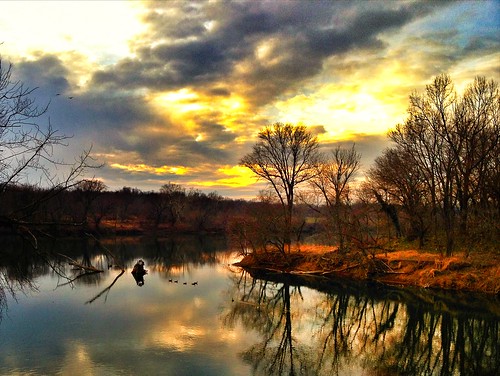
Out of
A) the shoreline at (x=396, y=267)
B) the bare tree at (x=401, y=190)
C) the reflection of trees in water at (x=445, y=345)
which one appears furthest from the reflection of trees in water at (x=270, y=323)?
the bare tree at (x=401, y=190)

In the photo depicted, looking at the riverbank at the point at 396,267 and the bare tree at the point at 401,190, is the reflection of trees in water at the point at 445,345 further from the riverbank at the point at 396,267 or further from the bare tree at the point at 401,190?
the bare tree at the point at 401,190

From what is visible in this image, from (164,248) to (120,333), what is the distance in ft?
133

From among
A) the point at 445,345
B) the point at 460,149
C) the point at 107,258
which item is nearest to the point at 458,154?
the point at 460,149

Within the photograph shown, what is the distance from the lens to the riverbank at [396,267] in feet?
88.6

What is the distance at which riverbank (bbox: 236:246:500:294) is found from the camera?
27016 millimetres

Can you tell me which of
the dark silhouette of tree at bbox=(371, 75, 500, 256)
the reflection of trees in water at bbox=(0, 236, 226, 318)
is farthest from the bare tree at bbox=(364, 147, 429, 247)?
the reflection of trees in water at bbox=(0, 236, 226, 318)

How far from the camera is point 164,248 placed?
2281 inches

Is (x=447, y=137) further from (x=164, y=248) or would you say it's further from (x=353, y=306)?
(x=164, y=248)

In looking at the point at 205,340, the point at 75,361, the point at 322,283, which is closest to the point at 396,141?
the point at 322,283

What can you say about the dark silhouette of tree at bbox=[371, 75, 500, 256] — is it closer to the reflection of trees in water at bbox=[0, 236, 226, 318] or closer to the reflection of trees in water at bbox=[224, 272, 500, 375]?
the reflection of trees in water at bbox=[224, 272, 500, 375]

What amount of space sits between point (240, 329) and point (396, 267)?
1781 centimetres

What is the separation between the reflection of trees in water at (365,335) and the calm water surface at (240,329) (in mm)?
49

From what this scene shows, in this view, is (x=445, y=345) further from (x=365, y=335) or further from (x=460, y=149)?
(x=460, y=149)

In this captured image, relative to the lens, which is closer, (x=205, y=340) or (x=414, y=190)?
(x=205, y=340)
